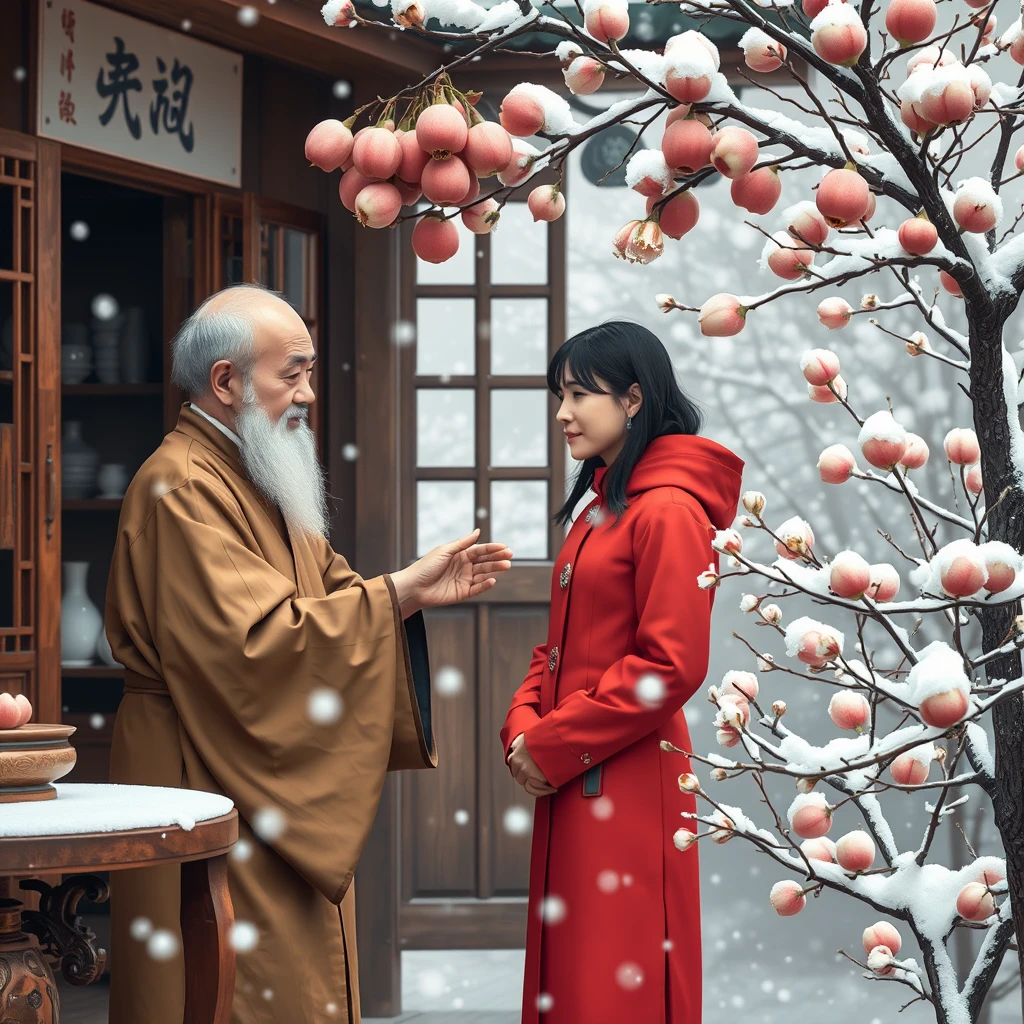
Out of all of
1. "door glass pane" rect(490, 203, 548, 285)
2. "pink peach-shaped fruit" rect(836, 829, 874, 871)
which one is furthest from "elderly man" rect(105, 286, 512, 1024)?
"door glass pane" rect(490, 203, 548, 285)

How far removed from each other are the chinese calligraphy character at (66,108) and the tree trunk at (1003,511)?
2.80 meters

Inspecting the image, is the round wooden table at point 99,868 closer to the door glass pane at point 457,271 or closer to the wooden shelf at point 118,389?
the door glass pane at point 457,271

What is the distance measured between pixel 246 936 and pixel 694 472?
1.05 m

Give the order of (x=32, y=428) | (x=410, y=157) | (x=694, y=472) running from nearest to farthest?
(x=410, y=157), (x=694, y=472), (x=32, y=428)

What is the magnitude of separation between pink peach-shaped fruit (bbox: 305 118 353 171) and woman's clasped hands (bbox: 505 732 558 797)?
1178 mm

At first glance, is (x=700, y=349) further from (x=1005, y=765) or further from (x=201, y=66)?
(x=1005, y=765)

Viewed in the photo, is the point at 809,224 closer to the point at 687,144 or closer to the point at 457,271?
the point at 687,144

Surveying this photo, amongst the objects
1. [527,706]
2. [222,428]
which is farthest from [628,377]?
[222,428]

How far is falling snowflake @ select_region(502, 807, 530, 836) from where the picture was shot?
159 inches

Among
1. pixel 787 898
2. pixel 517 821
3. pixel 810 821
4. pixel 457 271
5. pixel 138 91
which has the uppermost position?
pixel 138 91

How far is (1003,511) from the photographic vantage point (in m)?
1.37

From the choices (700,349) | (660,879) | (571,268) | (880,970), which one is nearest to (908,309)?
(700,349)

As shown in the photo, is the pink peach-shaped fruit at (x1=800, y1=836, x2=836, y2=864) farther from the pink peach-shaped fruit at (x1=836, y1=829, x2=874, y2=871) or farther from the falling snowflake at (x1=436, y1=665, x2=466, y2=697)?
the falling snowflake at (x1=436, y1=665, x2=466, y2=697)

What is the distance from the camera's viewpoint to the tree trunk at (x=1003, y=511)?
4.43 ft
